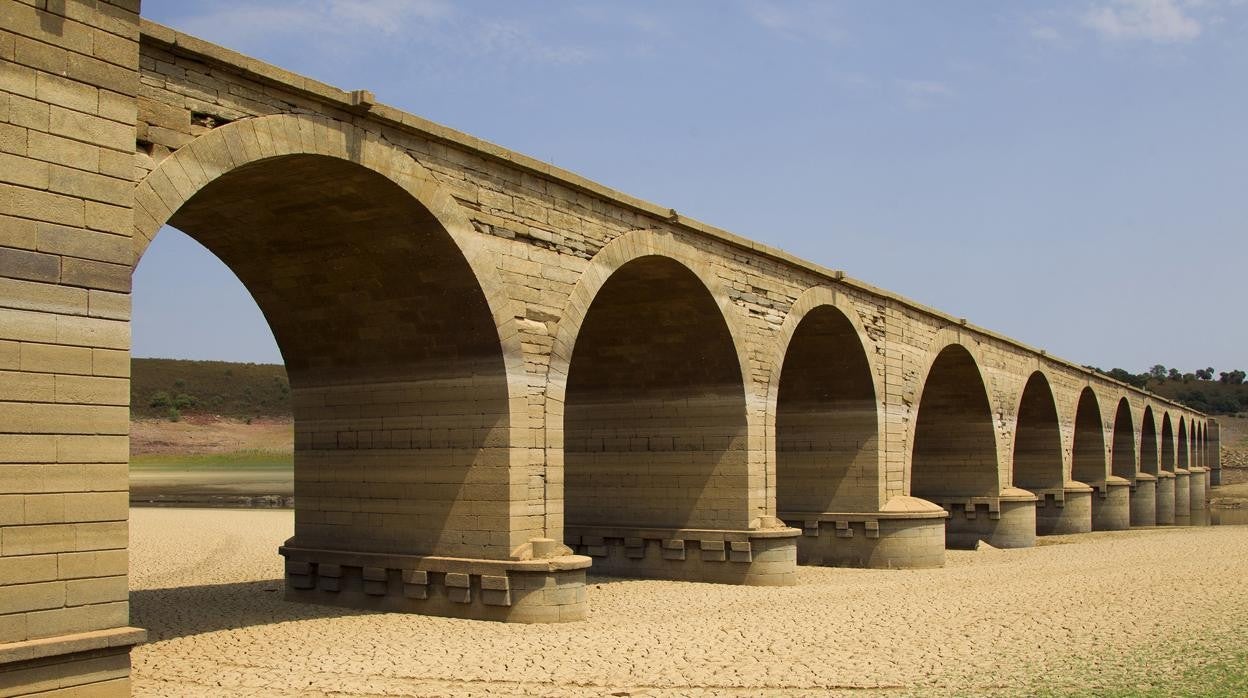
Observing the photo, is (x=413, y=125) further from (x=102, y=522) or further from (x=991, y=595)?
(x=991, y=595)

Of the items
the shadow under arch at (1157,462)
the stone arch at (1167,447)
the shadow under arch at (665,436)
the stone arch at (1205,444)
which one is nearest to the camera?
the shadow under arch at (665,436)

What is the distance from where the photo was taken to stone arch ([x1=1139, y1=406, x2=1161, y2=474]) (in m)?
54.2

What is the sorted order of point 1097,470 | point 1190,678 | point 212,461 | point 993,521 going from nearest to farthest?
point 1190,678, point 993,521, point 1097,470, point 212,461

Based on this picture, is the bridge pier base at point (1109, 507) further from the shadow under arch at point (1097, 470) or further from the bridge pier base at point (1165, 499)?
the bridge pier base at point (1165, 499)

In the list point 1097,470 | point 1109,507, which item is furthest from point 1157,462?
point 1109,507

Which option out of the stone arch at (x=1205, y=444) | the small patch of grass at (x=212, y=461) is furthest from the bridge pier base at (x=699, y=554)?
the stone arch at (x=1205, y=444)

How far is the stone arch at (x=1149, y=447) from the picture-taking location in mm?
54250

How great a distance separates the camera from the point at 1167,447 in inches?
2410

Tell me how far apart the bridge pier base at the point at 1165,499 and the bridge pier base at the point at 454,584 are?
44877 millimetres

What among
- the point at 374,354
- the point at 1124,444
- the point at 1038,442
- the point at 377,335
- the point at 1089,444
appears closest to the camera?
the point at 377,335

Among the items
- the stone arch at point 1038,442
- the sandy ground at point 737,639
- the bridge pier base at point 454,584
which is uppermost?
the stone arch at point 1038,442

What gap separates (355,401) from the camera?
15.7 m

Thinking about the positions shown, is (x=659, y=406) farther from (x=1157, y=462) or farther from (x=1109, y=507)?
(x=1157, y=462)

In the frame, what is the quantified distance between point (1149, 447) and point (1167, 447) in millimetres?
6839
